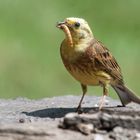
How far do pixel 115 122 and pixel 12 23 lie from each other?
728 cm

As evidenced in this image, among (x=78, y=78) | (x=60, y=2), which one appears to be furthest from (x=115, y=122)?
(x=60, y=2)

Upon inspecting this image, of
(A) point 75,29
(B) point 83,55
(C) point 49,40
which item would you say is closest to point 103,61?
(B) point 83,55

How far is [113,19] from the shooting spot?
1405 cm

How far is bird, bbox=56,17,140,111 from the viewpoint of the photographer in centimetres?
807

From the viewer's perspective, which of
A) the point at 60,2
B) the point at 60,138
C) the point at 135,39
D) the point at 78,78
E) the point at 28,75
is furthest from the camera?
the point at 60,2

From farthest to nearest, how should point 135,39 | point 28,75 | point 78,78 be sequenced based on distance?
point 135,39 < point 28,75 < point 78,78

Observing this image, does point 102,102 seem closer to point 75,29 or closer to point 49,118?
point 49,118

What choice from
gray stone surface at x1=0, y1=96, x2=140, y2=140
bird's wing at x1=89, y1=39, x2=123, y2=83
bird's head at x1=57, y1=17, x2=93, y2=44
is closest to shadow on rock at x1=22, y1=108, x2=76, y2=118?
gray stone surface at x1=0, y1=96, x2=140, y2=140

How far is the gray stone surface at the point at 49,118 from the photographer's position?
626 cm

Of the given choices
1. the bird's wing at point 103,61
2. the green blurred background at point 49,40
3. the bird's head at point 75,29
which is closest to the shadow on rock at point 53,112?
the bird's wing at point 103,61

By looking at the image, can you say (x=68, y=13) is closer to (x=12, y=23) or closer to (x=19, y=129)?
(x=12, y=23)

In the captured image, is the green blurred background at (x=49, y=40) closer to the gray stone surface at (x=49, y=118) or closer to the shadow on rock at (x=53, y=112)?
the gray stone surface at (x=49, y=118)

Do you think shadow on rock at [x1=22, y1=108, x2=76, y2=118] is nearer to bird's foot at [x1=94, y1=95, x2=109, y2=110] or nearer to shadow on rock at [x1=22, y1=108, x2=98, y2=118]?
shadow on rock at [x1=22, y1=108, x2=98, y2=118]

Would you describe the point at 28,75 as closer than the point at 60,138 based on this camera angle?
No
